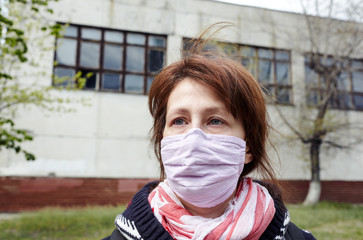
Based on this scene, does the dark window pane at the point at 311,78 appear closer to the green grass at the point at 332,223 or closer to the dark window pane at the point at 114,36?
the green grass at the point at 332,223

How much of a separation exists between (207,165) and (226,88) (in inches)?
14.1

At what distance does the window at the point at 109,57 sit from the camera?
32.9 feet

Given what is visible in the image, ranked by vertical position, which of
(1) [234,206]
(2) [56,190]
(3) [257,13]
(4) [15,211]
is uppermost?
(3) [257,13]

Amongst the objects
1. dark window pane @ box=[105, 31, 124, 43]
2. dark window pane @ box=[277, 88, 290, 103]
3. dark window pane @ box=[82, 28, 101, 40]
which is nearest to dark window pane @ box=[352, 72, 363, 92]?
dark window pane @ box=[277, 88, 290, 103]

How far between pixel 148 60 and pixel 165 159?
9630 mm

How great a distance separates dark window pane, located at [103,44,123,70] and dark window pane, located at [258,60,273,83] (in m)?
5.26

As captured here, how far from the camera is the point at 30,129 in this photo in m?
9.02

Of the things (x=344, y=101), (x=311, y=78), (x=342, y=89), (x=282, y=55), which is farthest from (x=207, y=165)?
(x=344, y=101)

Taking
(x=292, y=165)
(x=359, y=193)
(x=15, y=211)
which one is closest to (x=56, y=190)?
(x=15, y=211)

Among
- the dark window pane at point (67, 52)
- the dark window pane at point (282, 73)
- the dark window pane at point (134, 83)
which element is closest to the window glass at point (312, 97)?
the dark window pane at point (282, 73)

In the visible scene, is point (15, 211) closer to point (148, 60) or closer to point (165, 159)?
point (148, 60)

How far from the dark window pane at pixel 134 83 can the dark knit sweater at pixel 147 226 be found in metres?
9.08

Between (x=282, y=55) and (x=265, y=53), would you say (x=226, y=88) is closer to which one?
(x=265, y=53)

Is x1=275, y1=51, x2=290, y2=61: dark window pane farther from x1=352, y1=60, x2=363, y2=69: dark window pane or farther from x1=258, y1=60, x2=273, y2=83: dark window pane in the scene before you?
x1=352, y1=60, x2=363, y2=69: dark window pane
